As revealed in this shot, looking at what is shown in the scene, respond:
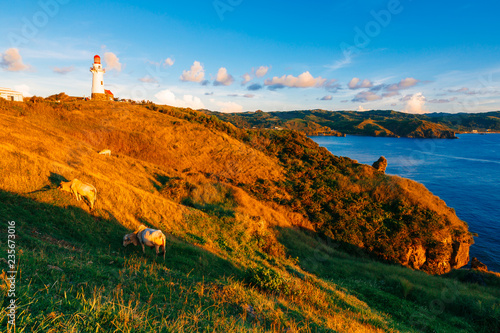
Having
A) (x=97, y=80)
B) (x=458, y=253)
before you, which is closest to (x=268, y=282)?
(x=458, y=253)

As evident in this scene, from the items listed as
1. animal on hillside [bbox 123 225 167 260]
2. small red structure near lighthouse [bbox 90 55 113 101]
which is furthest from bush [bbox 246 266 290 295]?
small red structure near lighthouse [bbox 90 55 113 101]

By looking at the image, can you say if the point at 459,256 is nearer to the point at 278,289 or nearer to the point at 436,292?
the point at 436,292

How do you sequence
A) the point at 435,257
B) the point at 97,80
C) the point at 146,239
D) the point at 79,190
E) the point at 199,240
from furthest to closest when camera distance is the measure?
the point at 97,80
the point at 435,257
the point at 199,240
the point at 79,190
the point at 146,239

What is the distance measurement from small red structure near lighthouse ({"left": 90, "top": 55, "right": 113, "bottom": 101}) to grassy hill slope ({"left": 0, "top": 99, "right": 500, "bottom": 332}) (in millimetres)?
10337

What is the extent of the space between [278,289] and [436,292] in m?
11.5

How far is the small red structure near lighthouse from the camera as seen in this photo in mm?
46419

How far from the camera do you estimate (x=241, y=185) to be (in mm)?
30938

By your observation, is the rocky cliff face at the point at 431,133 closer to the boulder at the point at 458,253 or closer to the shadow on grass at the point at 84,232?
the boulder at the point at 458,253

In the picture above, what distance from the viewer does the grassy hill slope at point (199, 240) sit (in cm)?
575

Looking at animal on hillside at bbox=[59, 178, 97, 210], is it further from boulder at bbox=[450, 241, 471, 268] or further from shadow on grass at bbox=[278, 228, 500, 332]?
boulder at bbox=[450, 241, 471, 268]

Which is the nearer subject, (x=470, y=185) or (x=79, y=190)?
(x=79, y=190)

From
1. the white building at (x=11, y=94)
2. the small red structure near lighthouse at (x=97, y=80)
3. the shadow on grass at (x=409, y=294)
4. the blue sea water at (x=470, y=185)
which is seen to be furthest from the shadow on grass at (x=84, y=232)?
the white building at (x=11, y=94)

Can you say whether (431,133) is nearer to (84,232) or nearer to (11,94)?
(84,232)

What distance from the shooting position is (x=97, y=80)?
47.2 m
